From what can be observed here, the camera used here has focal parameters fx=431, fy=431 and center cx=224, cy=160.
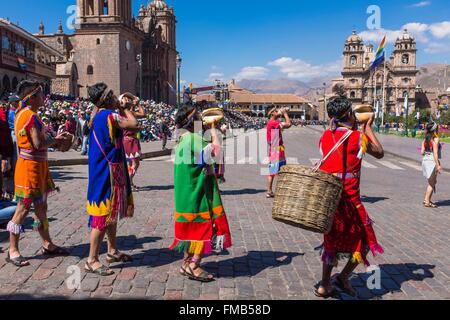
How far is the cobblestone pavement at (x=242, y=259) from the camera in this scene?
4066 millimetres

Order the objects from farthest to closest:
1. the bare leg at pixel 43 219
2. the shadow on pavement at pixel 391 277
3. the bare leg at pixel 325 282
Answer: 1. the bare leg at pixel 43 219
2. the shadow on pavement at pixel 391 277
3. the bare leg at pixel 325 282

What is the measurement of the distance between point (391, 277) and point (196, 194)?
223cm

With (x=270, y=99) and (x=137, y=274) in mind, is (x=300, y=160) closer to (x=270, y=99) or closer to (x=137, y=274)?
(x=137, y=274)

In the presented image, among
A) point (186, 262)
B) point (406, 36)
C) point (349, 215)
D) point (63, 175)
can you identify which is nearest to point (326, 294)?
point (349, 215)

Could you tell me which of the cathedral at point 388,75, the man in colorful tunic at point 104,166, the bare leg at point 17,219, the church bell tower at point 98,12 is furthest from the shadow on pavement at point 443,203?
the cathedral at point 388,75

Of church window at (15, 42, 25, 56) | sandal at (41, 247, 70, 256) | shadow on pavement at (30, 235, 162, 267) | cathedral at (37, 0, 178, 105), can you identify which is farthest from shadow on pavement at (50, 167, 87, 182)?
cathedral at (37, 0, 178, 105)

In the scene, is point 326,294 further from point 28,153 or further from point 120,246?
point 28,153

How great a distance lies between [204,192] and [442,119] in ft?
238

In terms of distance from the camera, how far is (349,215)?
3773 millimetres

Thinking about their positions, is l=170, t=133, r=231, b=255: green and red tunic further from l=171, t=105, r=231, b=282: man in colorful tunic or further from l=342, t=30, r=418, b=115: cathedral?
l=342, t=30, r=418, b=115: cathedral

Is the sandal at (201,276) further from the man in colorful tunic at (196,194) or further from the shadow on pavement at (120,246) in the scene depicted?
the shadow on pavement at (120,246)

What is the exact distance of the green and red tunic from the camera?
4.14m

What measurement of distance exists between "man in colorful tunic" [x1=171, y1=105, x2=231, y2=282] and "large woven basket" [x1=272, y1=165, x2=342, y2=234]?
86 cm

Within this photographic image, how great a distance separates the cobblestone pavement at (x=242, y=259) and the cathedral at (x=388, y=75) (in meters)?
108
